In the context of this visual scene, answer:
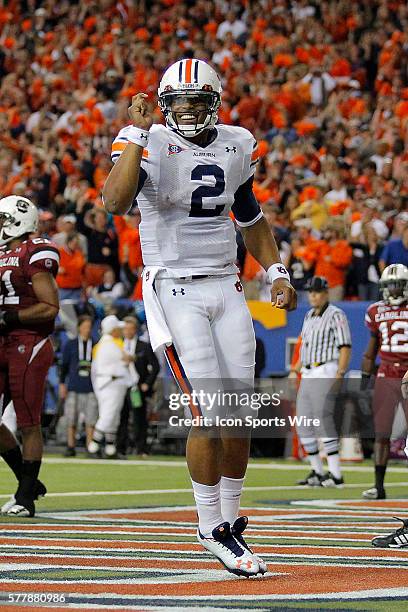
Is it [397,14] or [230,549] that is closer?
[230,549]

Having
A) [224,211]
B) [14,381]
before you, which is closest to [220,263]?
[224,211]

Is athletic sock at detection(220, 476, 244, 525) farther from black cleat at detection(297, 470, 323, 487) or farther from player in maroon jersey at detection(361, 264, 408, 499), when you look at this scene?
black cleat at detection(297, 470, 323, 487)

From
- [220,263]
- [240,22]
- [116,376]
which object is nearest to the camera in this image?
[220,263]

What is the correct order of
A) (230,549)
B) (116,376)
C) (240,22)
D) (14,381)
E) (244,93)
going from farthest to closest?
(240,22) → (244,93) → (116,376) → (14,381) → (230,549)

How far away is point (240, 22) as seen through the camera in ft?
79.2

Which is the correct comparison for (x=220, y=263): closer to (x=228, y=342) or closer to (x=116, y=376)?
(x=228, y=342)

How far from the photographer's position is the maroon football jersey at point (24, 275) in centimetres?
905

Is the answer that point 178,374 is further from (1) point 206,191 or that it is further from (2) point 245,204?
(2) point 245,204

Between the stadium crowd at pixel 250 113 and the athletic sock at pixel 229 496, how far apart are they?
9719mm

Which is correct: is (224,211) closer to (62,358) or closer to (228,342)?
(228,342)

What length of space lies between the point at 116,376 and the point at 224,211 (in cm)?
1096

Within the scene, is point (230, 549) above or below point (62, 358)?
above

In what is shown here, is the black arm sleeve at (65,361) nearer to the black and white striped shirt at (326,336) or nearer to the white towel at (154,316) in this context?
the black and white striped shirt at (326,336)

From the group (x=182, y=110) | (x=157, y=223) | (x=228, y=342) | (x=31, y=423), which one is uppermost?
(x=182, y=110)
